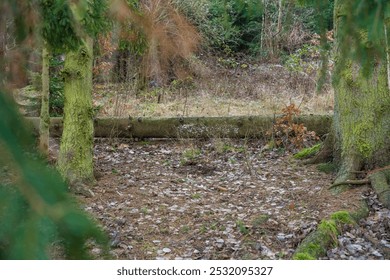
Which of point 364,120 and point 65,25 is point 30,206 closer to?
point 65,25

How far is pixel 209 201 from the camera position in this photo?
5.60 meters

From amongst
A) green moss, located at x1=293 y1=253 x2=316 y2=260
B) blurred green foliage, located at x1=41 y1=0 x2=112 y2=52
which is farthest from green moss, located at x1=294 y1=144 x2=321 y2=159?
blurred green foliage, located at x1=41 y1=0 x2=112 y2=52

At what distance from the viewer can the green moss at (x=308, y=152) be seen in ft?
23.7

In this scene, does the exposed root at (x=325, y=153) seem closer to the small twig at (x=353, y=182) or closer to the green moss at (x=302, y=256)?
the small twig at (x=353, y=182)

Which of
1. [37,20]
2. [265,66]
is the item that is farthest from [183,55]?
[37,20]

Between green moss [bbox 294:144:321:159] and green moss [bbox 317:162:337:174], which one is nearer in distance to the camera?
green moss [bbox 317:162:337:174]

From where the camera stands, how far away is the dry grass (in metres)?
10.2

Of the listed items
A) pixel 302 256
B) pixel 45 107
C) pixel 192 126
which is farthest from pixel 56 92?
pixel 302 256

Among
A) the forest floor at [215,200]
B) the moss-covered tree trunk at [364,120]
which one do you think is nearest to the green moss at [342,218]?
the forest floor at [215,200]

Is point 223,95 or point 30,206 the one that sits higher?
point 30,206

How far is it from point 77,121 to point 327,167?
3296mm

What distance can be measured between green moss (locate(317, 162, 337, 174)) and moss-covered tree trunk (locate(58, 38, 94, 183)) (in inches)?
119

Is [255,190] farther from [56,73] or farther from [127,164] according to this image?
[56,73]

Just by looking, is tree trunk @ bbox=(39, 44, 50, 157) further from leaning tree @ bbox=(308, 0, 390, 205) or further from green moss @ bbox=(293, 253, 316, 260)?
green moss @ bbox=(293, 253, 316, 260)
